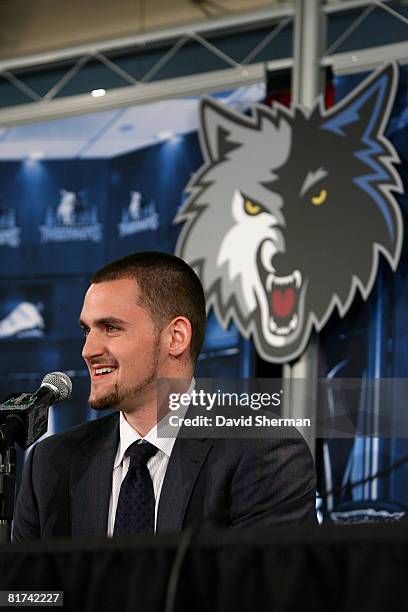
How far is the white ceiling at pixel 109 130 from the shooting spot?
5.08 metres

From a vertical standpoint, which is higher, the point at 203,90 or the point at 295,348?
the point at 203,90

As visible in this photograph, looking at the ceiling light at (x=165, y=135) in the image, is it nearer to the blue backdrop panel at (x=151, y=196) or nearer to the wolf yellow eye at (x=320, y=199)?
the blue backdrop panel at (x=151, y=196)

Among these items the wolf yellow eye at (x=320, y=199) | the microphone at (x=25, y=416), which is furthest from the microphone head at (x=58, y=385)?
the wolf yellow eye at (x=320, y=199)

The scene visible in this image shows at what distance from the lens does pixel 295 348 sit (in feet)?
14.9

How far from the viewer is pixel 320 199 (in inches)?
181

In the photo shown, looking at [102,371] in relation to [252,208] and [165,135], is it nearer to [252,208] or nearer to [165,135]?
[252,208]

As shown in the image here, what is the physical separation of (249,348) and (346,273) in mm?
543

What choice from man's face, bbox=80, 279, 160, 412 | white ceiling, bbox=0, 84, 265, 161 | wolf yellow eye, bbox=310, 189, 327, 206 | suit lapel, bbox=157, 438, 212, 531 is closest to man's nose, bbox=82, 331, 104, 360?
man's face, bbox=80, 279, 160, 412

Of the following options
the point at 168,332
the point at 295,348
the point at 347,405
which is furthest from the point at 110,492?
the point at 295,348

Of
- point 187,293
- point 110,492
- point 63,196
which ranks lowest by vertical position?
point 110,492

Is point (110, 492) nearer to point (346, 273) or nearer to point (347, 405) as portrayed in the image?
point (347, 405)

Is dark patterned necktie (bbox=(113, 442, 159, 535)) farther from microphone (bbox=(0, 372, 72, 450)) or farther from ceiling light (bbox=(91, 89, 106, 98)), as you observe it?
ceiling light (bbox=(91, 89, 106, 98))

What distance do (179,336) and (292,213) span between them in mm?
2420

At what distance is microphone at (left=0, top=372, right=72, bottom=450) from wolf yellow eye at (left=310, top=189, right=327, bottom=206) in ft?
9.54
